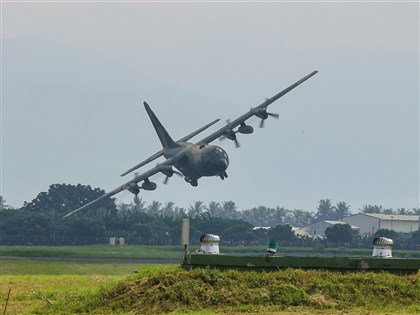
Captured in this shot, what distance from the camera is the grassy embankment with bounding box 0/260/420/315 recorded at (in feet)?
85.0

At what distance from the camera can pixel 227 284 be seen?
27000mm

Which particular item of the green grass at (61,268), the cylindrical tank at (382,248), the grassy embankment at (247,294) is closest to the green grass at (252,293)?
the grassy embankment at (247,294)

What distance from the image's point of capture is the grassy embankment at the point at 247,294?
25.9 meters

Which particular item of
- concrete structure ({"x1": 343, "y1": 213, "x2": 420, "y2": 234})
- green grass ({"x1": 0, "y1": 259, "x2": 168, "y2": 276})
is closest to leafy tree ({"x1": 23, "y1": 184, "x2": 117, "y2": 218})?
concrete structure ({"x1": 343, "y1": 213, "x2": 420, "y2": 234})

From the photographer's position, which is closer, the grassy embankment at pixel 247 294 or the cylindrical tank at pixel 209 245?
the grassy embankment at pixel 247 294

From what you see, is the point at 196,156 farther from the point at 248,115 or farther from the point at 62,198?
the point at 62,198

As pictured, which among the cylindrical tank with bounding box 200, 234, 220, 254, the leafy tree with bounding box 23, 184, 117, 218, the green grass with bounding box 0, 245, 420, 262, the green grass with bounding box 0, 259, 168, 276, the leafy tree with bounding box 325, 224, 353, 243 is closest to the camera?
the cylindrical tank with bounding box 200, 234, 220, 254

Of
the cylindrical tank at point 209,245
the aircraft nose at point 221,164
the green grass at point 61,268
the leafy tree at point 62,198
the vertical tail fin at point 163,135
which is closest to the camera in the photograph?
the cylindrical tank at point 209,245

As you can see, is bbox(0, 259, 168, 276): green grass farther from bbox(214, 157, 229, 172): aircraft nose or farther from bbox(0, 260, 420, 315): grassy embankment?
bbox(0, 260, 420, 315): grassy embankment

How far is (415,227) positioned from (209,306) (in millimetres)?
151203

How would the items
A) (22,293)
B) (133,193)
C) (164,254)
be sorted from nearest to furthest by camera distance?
(22,293) < (164,254) < (133,193)

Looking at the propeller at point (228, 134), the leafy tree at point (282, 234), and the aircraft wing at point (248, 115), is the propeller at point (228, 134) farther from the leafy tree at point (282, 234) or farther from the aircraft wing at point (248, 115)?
the leafy tree at point (282, 234)

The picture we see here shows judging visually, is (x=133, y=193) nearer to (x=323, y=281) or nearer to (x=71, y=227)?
(x=71, y=227)

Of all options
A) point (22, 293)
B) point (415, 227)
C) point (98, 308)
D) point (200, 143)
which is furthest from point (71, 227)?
point (98, 308)
